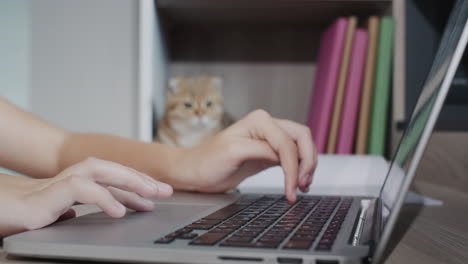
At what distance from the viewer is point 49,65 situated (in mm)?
1249

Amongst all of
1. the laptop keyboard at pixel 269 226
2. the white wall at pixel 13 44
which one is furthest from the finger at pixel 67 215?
the white wall at pixel 13 44

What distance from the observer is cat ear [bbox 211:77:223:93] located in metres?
1.49

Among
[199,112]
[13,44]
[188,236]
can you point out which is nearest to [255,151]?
[188,236]

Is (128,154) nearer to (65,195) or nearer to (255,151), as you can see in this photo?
(255,151)

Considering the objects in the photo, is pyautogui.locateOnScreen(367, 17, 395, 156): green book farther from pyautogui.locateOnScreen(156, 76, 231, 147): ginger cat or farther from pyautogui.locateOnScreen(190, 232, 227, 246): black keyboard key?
pyautogui.locateOnScreen(190, 232, 227, 246): black keyboard key

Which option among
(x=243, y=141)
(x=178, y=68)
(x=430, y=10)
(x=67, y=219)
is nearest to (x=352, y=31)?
(x=430, y=10)

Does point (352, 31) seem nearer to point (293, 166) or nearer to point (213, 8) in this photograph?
point (213, 8)

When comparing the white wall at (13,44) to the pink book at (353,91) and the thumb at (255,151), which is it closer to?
the pink book at (353,91)

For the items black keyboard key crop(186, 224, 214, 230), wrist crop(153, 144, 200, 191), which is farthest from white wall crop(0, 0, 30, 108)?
black keyboard key crop(186, 224, 214, 230)

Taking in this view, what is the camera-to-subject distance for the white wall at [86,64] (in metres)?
1.22

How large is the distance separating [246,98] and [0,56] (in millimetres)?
1671

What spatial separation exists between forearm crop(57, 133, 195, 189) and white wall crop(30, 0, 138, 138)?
46 centimetres

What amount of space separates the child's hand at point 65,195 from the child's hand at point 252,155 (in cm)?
21

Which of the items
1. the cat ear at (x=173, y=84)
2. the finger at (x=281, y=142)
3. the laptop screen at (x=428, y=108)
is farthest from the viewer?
the cat ear at (x=173, y=84)
